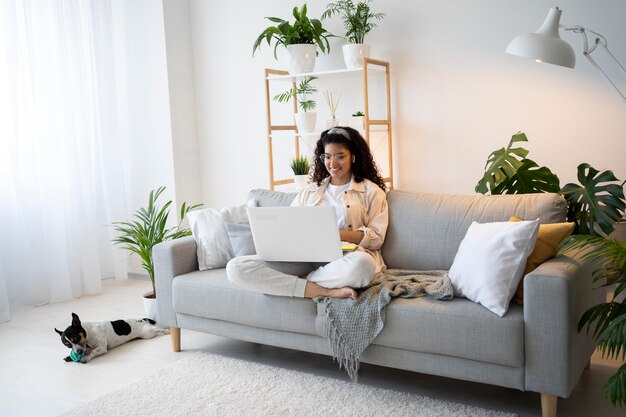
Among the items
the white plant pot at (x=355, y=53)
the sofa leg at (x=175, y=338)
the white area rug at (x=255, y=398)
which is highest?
the white plant pot at (x=355, y=53)

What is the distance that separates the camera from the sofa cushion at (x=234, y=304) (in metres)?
2.78

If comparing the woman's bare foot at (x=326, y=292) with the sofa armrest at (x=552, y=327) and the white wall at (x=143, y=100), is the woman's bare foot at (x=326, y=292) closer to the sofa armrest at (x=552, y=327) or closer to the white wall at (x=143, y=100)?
the sofa armrest at (x=552, y=327)

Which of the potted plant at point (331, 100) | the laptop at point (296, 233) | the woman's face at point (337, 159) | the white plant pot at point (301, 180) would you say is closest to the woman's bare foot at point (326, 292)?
the laptop at point (296, 233)

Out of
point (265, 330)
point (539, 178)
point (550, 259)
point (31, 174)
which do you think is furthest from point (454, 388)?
point (31, 174)

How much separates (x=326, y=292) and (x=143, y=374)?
0.99 metres

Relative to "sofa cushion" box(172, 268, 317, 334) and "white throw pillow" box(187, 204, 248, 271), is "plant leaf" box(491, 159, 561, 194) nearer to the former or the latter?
"sofa cushion" box(172, 268, 317, 334)

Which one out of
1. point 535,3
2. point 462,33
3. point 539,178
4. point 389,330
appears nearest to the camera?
point 389,330

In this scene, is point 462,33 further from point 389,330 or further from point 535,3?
point 389,330

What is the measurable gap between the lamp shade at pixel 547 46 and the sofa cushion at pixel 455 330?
3.60 feet

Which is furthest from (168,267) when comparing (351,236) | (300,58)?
(300,58)

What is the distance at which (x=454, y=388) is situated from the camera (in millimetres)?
2695

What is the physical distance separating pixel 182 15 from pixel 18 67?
4.02 ft

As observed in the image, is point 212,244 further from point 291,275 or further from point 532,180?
point 532,180

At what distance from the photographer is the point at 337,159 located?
3.15m
